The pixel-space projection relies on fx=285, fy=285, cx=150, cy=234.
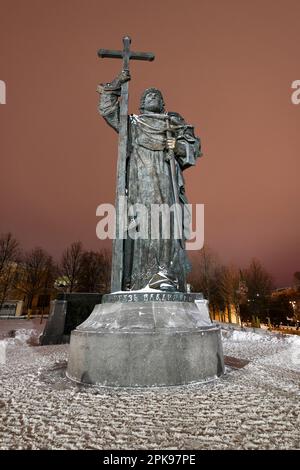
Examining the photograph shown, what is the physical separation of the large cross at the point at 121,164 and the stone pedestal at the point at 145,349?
96 centimetres

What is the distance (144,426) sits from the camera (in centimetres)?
276

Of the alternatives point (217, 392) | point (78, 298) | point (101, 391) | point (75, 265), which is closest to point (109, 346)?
point (101, 391)

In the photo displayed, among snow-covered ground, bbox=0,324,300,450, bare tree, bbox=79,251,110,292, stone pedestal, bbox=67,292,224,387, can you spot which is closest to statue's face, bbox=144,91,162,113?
stone pedestal, bbox=67,292,224,387

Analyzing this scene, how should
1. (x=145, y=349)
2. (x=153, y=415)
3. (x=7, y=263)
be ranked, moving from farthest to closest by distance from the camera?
(x=7, y=263) → (x=145, y=349) → (x=153, y=415)

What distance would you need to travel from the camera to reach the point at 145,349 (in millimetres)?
4289

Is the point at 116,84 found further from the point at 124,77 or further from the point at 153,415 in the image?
the point at 153,415

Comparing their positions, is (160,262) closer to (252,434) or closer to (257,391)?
(257,391)

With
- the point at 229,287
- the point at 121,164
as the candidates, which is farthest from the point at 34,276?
the point at 121,164

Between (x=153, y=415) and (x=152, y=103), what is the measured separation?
646 cm

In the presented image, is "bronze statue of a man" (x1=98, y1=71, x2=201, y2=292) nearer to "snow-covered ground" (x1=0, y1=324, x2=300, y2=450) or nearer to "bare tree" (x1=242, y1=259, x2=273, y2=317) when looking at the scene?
"snow-covered ground" (x1=0, y1=324, x2=300, y2=450)

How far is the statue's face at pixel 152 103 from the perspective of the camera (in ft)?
22.8

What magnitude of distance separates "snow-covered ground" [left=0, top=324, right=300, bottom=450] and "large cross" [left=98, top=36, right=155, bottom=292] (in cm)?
213

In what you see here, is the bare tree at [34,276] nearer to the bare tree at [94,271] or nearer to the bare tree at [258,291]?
the bare tree at [94,271]

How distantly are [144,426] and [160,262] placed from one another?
139 inches
